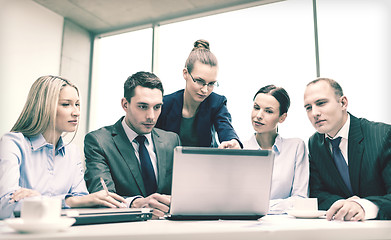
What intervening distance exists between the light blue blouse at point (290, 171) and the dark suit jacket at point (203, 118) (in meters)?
0.41

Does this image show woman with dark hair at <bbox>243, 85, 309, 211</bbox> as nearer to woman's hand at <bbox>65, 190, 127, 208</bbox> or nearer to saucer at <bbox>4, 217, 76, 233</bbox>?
woman's hand at <bbox>65, 190, 127, 208</bbox>

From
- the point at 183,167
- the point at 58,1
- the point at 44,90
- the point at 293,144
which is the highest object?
the point at 58,1

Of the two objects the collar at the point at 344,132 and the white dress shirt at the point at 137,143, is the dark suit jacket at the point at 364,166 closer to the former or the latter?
the collar at the point at 344,132

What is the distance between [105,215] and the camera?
3.11ft

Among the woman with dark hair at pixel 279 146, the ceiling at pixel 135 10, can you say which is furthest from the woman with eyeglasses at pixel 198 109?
the ceiling at pixel 135 10

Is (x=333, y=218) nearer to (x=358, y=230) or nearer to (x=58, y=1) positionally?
(x=358, y=230)

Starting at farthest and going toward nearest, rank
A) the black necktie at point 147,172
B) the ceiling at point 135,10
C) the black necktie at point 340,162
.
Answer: the ceiling at point 135,10 < the black necktie at point 340,162 < the black necktie at point 147,172

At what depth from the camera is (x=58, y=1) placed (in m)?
4.91

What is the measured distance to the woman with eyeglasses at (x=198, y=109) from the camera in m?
2.49

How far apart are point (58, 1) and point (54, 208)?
4.93 meters

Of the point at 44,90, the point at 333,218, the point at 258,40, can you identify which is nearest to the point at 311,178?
the point at 333,218

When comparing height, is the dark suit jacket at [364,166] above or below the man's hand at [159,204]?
above

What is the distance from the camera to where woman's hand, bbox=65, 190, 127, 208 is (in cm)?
134

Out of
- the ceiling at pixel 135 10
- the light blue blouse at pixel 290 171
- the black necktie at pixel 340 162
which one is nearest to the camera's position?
the black necktie at pixel 340 162
